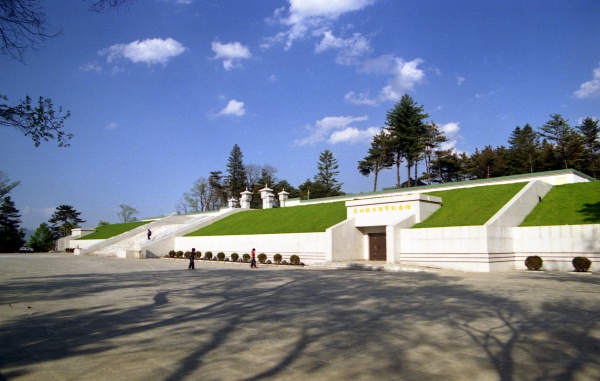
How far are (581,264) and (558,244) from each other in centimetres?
146

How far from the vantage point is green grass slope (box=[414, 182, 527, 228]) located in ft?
68.0

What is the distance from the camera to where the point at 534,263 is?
1856cm

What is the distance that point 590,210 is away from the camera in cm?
1942

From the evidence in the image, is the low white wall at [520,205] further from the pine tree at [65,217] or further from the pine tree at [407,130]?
the pine tree at [65,217]

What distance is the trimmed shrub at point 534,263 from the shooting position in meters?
18.5

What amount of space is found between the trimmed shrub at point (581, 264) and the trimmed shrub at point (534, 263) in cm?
140

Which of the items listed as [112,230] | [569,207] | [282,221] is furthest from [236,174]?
[569,207]

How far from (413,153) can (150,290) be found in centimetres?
4467

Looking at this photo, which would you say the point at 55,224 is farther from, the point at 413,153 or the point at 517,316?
the point at 517,316

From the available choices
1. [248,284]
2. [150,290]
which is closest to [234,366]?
[150,290]

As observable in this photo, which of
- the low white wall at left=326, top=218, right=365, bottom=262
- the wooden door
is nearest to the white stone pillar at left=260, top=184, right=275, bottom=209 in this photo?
the low white wall at left=326, top=218, right=365, bottom=262

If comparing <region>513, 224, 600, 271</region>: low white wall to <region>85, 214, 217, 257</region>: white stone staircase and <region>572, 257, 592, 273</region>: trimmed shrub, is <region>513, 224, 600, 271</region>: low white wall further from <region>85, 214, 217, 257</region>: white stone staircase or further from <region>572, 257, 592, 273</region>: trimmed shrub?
<region>85, 214, 217, 257</region>: white stone staircase

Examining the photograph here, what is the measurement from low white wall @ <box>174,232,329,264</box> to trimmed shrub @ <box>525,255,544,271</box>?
10.3 m

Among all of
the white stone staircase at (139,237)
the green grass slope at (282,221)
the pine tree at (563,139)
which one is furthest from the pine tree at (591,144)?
the white stone staircase at (139,237)
